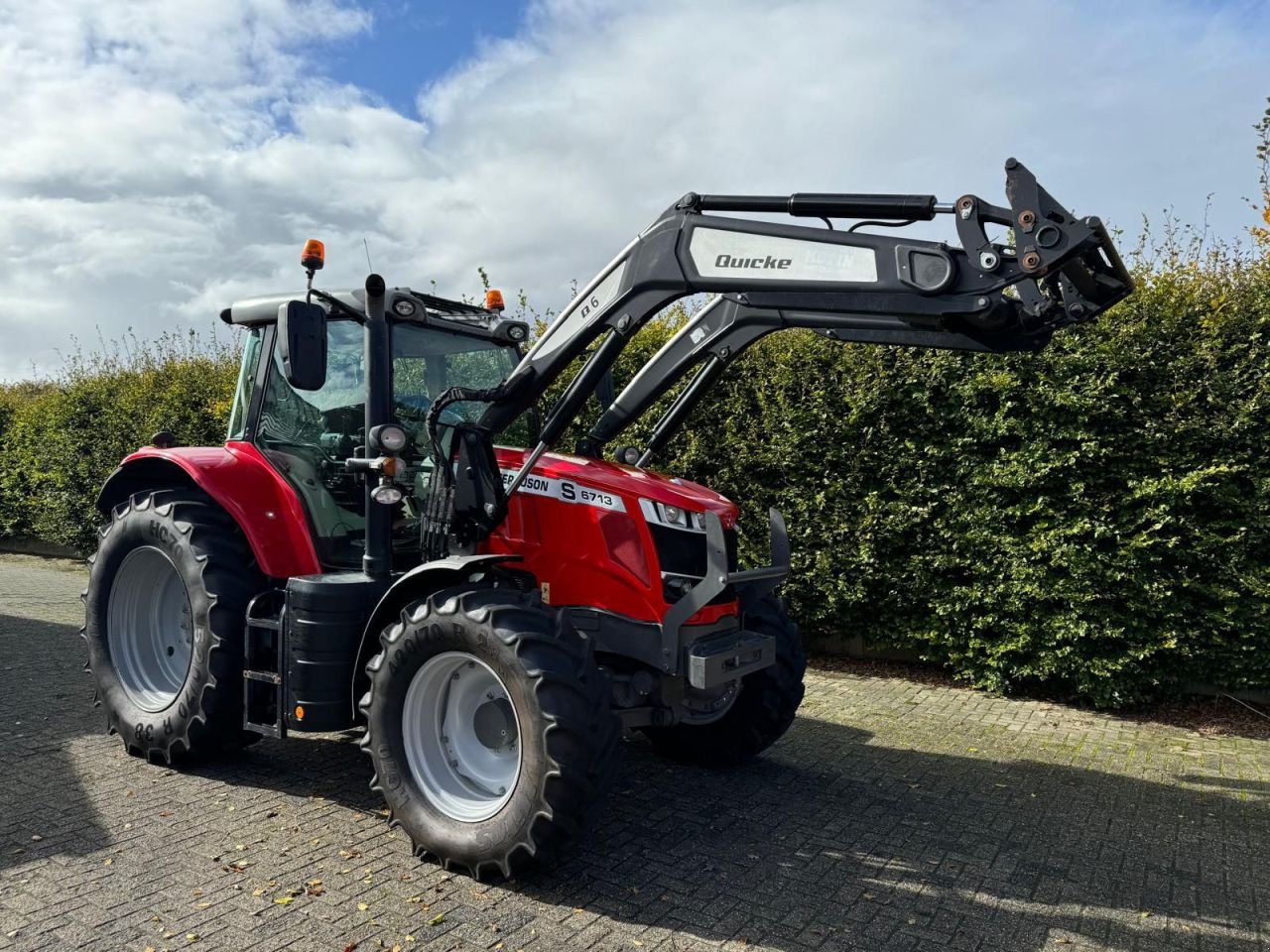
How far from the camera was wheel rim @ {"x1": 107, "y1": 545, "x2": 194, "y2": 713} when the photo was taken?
534 centimetres

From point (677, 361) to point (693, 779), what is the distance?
7.11ft

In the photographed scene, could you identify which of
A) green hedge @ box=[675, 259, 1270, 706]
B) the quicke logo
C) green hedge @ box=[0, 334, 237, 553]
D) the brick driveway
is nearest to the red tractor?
the quicke logo

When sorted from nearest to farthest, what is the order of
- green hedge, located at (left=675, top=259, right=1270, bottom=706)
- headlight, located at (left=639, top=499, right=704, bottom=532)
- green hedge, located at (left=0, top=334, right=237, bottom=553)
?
headlight, located at (left=639, top=499, right=704, bottom=532) → green hedge, located at (left=675, top=259, right=1270, bottom=706) → green hedge, located at (left=0, top=334, right=237, bottom=553)

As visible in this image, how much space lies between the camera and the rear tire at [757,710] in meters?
5.07

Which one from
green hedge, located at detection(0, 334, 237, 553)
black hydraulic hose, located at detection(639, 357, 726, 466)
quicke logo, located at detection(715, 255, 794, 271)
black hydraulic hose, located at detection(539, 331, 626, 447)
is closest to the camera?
quicke logo, located at detection(715, 255, 794, 271)

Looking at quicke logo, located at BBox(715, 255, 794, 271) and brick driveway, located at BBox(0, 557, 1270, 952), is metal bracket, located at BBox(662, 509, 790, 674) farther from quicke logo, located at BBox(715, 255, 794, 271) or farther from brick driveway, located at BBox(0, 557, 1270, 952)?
quicke logo, located at BBox(715, 255, 794, 271)

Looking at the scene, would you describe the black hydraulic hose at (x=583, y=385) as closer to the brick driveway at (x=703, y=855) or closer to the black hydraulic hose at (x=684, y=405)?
the black hydraulic hose at (x=684, y=405)

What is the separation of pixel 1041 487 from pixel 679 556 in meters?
3.60

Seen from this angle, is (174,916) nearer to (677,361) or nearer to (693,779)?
(693,779)

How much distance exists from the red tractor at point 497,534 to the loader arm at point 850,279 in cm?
1

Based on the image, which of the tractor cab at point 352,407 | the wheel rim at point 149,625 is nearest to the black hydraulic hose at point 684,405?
the tractor cab at point 352,407

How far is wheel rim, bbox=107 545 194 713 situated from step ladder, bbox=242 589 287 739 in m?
0.87

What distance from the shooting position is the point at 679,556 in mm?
4434

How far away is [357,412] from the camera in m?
4.92
